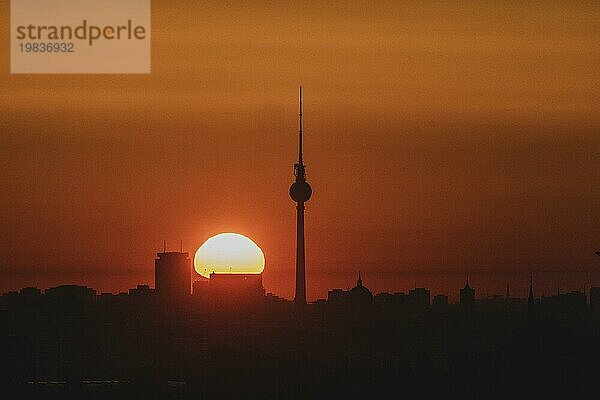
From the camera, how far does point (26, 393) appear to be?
642ft

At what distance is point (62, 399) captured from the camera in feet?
653

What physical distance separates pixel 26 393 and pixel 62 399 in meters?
4.92
